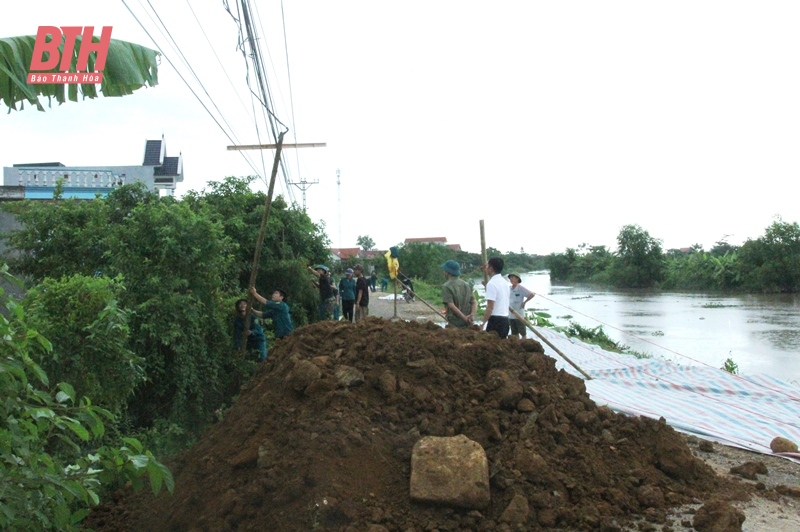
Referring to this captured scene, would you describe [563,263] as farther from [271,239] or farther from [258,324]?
[258,324]

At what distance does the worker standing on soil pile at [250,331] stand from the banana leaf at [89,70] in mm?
3429

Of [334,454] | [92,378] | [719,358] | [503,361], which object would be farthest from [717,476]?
[719,358]

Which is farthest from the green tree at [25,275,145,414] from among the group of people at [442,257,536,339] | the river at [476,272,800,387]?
the river at [476,272,800,387]

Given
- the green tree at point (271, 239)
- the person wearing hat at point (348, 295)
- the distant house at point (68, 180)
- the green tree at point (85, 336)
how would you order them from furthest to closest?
the distant house at point (68, 180), the person wearing hat at point (348, 295), the green tree at point (271, 239), the green tree at point (85, 336)

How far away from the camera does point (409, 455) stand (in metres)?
4.23

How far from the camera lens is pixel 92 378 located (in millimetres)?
4891

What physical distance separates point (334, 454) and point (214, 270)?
3.60m

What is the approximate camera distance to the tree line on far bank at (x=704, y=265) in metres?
46.2

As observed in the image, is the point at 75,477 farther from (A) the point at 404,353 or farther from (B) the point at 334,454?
(A) the point at 404,353

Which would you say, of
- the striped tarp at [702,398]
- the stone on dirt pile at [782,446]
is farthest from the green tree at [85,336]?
the stone on dirt pile at [782,446]

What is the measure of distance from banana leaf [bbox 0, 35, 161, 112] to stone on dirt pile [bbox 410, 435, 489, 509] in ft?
10.1

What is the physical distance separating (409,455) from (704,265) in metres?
56.8

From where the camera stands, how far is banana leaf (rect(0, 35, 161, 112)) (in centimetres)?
405

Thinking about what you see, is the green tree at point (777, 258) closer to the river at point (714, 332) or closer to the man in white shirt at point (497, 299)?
the river at point (714, 332)
